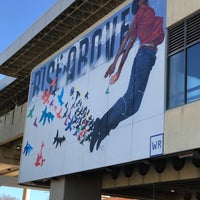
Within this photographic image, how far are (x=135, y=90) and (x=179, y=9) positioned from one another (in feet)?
10.8

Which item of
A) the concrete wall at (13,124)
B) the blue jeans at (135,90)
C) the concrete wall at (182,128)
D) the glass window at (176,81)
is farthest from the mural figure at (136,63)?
the concrete wall at (13,124)

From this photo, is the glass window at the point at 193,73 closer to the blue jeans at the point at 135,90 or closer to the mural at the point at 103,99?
the mural at the point at 103,99

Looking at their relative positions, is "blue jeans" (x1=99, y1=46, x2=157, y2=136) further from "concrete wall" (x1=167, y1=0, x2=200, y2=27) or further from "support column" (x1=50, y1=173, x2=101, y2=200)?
"support column" (x1=50, y1=173, x2=101, y2=200)

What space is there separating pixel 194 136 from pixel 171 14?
4608 millimetres

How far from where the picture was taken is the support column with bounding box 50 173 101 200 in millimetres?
22375

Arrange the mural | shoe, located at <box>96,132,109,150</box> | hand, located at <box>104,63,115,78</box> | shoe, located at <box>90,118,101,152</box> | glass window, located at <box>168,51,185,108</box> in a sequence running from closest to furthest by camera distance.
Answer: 1. glass window, located at <box>168,51,185,108</box>
2. the mural
3. shoe, located at <box>96,132,109,150</box>
4. hand, located at <box>104,63,115,78</box>
5. shoe, located at <box>90,118,101,152</box>

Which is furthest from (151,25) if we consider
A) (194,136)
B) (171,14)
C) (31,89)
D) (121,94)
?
(31,89)

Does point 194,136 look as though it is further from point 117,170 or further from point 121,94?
point 117,170

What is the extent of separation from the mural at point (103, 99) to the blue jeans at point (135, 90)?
35 mm

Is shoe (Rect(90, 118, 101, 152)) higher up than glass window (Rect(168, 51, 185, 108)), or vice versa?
glass window (Rect(168, 51, 185, 108))

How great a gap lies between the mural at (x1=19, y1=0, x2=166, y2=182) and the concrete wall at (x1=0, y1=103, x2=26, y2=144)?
26.4 feet

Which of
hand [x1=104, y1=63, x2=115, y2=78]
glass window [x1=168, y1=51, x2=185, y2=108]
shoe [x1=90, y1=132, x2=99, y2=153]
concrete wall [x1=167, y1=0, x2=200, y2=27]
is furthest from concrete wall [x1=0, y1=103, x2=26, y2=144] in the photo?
glass window [x1=168, y1=51, x2=185, y2=108]

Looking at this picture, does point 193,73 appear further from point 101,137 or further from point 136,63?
point 101,137

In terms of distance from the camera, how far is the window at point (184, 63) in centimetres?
1457
